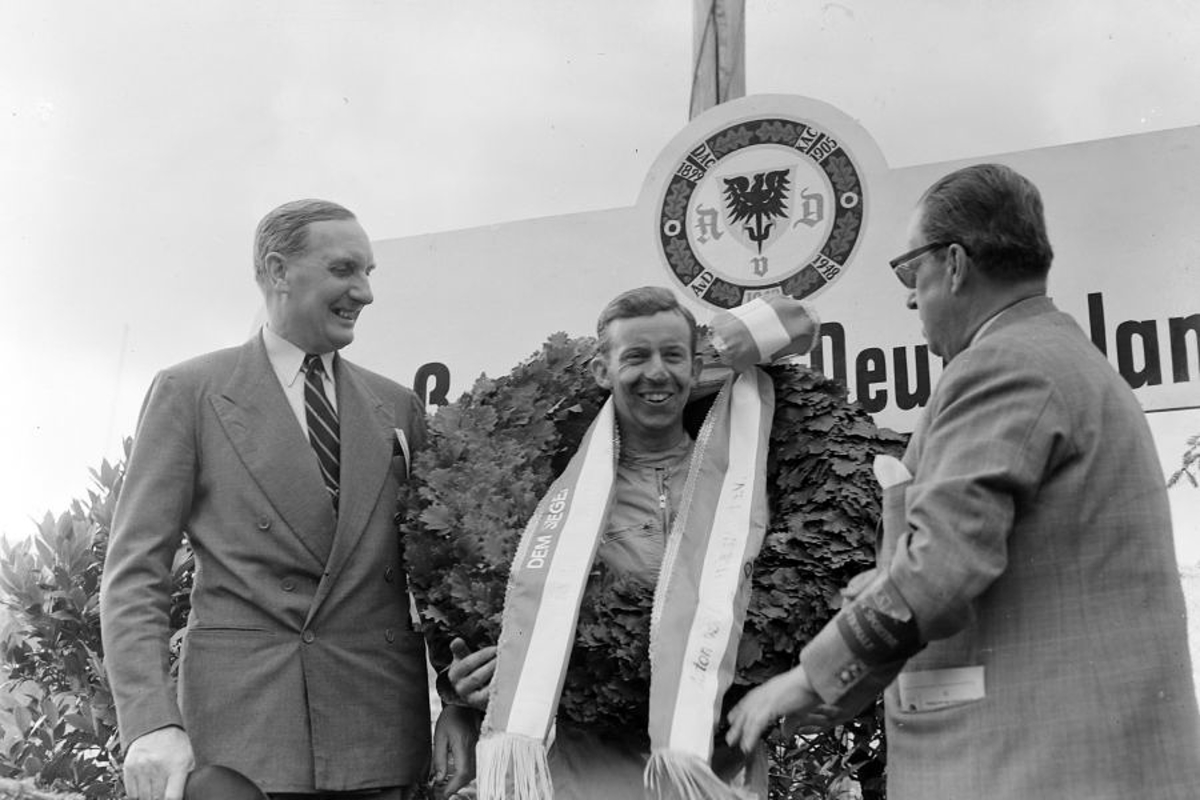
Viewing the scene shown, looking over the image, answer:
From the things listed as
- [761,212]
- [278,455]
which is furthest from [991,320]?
[761,212]

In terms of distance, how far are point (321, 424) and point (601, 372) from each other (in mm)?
774

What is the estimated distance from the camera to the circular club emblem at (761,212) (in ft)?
17.2

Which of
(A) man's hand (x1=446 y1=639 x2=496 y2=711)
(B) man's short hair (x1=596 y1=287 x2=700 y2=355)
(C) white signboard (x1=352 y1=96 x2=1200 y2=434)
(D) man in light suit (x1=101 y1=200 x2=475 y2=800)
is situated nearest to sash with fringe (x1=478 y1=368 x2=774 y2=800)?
(A) man's hand (x1=446 y1=639 x2=496 y2=711)

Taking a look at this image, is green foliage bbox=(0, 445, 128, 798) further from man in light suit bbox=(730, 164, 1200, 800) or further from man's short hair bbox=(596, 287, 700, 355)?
man in light suit bbox=(730, 164, 1200, 800)

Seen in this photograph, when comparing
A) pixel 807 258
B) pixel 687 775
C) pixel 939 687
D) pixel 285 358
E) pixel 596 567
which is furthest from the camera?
pixel 807 258

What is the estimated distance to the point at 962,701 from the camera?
7.73 feet

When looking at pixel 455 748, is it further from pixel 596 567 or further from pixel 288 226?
pixel 288 226

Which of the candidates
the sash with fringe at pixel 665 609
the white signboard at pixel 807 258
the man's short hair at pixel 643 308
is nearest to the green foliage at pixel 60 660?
the white signboard at pixel 807 258

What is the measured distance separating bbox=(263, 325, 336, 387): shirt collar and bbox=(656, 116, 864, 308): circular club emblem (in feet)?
7.44

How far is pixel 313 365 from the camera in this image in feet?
11.5

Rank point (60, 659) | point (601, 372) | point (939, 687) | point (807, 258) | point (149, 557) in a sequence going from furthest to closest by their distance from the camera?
point (807, 258) → point (60, 659) → point (601, 372) → point (149, 557) → point (939, 687)

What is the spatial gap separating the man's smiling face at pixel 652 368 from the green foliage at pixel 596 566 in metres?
0.22

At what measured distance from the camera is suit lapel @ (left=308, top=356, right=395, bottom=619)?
128 inches

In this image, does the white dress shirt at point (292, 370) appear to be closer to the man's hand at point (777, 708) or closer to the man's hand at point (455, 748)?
the man's hand at point (455, 748)
